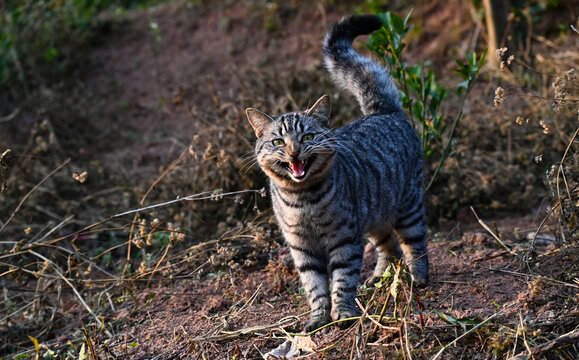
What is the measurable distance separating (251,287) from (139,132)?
4951 mm

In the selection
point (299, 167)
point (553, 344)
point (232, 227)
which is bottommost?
point (232, 227)

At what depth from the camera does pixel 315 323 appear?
3.69m

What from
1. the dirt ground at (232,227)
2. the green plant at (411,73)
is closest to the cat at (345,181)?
the green plant at (411,73)

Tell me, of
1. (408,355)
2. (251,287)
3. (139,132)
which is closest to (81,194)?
(139,132)

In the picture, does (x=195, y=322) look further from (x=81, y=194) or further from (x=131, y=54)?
(x=131, y=54)

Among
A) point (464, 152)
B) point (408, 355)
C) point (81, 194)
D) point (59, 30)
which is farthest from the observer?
point (59, 30)

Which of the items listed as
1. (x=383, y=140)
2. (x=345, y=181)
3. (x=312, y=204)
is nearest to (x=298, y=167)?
(x=312, y=204)

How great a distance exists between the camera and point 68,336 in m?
4.41

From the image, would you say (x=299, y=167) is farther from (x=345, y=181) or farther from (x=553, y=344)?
(x=553, y=344)

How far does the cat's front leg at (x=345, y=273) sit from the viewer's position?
12.2 ft

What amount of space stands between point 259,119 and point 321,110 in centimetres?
43

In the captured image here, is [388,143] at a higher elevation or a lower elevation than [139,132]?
higher

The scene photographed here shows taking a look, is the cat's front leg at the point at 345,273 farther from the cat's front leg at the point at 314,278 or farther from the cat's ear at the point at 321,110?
the cat's ear at the point at 321,110

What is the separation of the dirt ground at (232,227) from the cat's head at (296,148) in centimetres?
83
